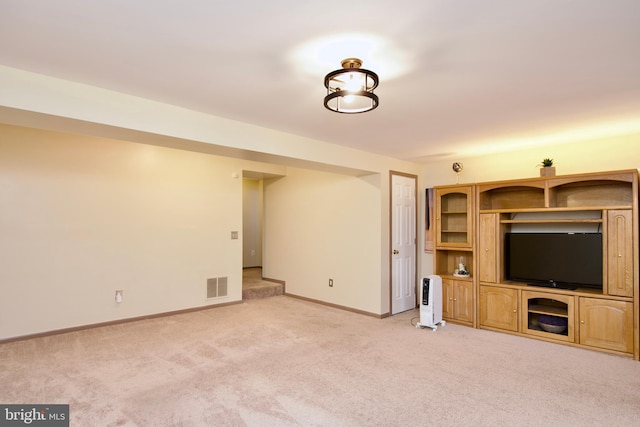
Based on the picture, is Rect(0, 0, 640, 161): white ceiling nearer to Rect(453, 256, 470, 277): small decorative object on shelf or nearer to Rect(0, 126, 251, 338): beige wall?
Rect(0, 126, 251, 338): beige wall

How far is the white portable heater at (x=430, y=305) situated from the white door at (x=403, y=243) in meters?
0.72

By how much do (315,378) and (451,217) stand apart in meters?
3.35

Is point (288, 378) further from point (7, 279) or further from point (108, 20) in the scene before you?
point (7, 279)

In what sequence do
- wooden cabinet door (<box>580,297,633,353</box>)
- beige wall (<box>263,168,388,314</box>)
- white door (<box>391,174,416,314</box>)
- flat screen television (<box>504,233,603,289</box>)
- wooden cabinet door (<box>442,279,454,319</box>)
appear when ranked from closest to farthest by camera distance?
wooden cabinet door (<box>580,297,633,353</box>) < flat screen television (<box>504,233,603,289</box>) < wooden cabinet door (<box>442,279,454,319</box>) < beige wall (<box>263,168,388,314</box>) < white door (<box>391,174,416,314</box>)

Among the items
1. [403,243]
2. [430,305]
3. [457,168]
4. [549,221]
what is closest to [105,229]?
[403,243]

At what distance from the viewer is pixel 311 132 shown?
13.0 ft

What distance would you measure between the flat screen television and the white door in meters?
1.45

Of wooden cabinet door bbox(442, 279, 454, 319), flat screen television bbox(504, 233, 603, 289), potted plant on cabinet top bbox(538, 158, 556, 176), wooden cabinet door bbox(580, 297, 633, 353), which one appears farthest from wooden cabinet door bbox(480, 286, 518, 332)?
potted plant on cabinet top bbox(538, 158, 556, 176)

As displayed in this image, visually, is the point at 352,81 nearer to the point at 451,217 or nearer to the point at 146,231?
the point at 451,217

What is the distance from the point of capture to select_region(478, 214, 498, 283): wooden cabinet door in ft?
15.0

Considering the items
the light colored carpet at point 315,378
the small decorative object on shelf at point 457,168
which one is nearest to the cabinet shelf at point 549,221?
the small decorative object on shelf at point 457,168

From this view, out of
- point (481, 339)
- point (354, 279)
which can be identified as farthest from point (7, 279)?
point (481, 339)

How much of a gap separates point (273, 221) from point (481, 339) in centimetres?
421

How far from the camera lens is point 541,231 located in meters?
4.59
